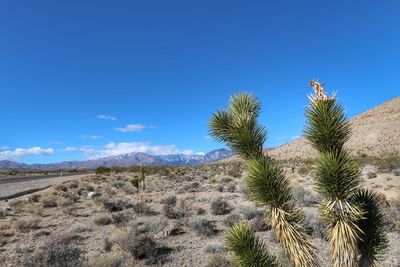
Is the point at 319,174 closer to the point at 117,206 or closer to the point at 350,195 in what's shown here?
the point at 350,195

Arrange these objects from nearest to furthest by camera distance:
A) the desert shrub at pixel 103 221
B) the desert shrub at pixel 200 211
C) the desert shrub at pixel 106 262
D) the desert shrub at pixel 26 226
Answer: the desert shrub at pixel 106 262 → the desert shrub at pixel 26 226 → the desert shrub at pixel 103 221 → the desert shrub at pixel 200 211

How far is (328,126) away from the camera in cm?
396

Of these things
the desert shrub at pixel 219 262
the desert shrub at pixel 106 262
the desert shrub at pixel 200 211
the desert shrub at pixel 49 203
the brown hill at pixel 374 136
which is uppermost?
the brown hill at pixel 374 136

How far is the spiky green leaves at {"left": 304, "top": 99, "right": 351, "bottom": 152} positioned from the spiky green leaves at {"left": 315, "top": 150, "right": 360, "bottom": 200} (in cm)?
16

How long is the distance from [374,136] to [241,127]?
8133 centimetres

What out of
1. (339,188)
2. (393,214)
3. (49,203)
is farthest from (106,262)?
(49,203)

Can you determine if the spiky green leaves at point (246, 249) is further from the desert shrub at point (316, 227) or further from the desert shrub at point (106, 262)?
the desert shrub at point (316, 227)

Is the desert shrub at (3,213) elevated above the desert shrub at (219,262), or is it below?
above

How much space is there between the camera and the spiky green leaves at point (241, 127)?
451cm

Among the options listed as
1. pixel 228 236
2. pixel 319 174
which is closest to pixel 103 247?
pixel 228 236

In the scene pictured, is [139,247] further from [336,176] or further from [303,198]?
[303,198]

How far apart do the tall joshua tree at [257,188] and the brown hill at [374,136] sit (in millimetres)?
54688

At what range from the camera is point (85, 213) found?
57.9 ft

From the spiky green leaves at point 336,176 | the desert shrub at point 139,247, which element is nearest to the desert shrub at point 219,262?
the desert shrub at point 139,247
